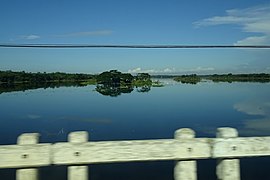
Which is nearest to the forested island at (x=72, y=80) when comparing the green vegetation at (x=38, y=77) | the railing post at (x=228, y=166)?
the green vegetation at (x=38, y=77)

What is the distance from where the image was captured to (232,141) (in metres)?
2.91

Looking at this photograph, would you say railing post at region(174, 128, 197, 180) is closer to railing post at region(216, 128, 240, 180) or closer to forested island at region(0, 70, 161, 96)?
railing post at region(216, 128, 240, 180)

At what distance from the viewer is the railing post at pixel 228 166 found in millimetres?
2900

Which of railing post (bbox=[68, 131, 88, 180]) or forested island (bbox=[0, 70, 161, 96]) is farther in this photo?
forested island (bbox=[0, 70, 161, 96])

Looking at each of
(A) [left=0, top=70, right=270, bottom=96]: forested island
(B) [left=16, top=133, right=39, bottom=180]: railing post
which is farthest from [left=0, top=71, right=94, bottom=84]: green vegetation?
(B) [left=16, top=133, right=39, bottom=180]: railing post

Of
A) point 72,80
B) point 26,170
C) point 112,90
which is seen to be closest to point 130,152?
point 26,170

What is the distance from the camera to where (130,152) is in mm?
2795

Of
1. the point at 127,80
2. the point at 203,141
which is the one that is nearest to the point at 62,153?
the point at 203,141

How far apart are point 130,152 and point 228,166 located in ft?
2.65

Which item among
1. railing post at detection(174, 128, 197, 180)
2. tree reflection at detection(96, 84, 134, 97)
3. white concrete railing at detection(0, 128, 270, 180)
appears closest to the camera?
white concrete railing at detection(0, 128, 270, 180)

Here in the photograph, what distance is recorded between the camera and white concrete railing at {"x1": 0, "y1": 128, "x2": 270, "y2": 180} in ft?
8.92

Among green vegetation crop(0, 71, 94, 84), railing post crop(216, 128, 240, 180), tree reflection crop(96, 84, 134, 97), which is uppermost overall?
green vegetation crop(0, 71, 94, 84)

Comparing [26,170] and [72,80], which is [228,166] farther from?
[72,80]

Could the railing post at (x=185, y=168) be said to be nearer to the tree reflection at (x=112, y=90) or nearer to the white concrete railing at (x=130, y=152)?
the white concrete railing at (x=130, y=152)
